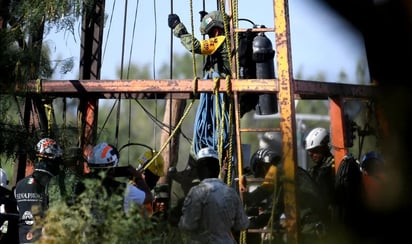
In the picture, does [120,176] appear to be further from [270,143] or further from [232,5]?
[270,143]

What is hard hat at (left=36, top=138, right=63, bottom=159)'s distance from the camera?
8062 mm

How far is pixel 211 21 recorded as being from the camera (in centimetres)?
1027

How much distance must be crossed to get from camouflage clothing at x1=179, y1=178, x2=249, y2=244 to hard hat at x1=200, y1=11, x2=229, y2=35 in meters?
3.78

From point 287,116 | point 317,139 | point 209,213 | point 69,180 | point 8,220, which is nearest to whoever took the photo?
point 209,213

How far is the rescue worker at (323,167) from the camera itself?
370 inches

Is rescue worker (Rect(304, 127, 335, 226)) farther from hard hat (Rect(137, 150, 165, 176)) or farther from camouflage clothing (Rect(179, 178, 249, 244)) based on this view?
camouflage clothing (Rect(179, 178, 249, 244))

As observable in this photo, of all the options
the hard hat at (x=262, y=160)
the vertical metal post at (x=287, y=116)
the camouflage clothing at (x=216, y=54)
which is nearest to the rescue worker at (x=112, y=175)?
the vertical metal post at (x=287, y=116)

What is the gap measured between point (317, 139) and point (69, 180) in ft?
13.7

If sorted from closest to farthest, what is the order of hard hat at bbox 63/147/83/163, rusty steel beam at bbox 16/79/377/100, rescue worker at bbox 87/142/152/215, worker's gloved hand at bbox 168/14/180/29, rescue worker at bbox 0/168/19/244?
1. rescue worker at bbox 87/142/152/215
2. rescue worker at bbox 0/168/19/244
3. hard hat at bbox 63/147/83/163
4. rusty steel beam at bbox 16/79/377/100
5. worker's gloved hand at bbox 168/14/180/29

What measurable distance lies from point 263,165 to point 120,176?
2961 mm

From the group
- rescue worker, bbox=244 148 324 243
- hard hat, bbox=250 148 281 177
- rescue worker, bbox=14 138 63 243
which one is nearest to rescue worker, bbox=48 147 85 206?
rescue worker, bbox=14 138 63 243

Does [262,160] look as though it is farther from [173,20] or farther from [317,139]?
[173,20]

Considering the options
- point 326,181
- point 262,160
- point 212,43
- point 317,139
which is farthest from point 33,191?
point 317,139

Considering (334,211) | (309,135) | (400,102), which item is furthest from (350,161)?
(400,102)
